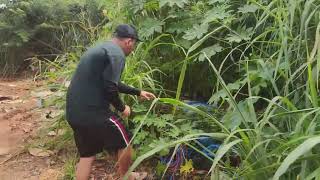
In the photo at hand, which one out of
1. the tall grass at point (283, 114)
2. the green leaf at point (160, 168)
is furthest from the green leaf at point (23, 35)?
the tall grass at point (283, 114)

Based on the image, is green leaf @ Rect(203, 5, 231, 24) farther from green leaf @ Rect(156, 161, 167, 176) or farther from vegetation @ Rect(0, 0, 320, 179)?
green leaf @ Rect(156, 161, 167, 176)

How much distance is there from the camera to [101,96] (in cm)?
364

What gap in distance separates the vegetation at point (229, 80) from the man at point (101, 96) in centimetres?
23

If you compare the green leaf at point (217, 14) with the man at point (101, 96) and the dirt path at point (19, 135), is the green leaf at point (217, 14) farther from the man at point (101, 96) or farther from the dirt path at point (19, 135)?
the dirt path at point (19, 135)

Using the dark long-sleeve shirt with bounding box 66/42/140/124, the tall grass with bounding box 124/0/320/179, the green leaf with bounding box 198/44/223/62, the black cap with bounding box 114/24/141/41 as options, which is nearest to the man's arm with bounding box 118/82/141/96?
the dark long-sleeve shirt with bounding box 66/42/140/124

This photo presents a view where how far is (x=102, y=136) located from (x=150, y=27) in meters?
1.07

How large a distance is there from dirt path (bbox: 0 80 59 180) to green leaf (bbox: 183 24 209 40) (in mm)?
1705

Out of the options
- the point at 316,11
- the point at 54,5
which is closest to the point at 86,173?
the point at 316,11

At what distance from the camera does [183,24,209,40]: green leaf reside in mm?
3738

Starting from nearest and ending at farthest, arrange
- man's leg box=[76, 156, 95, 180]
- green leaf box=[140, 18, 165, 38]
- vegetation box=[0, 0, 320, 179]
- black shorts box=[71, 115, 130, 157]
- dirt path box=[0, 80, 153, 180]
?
Result: vegetation box=[0, 0, 320, 179] < black shorts box=[71, 115, 130, 157] < man's leg box=[76, 156, 95, 180] < green leaf box=[140, 18, 165, 38] < dirt path box=[0, 80, 153, 180]

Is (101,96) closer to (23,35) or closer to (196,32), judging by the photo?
(196,32)

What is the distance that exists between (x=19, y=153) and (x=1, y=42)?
16.6 ft

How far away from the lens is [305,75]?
2.92 m

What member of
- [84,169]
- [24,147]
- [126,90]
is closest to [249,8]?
[126,90]
